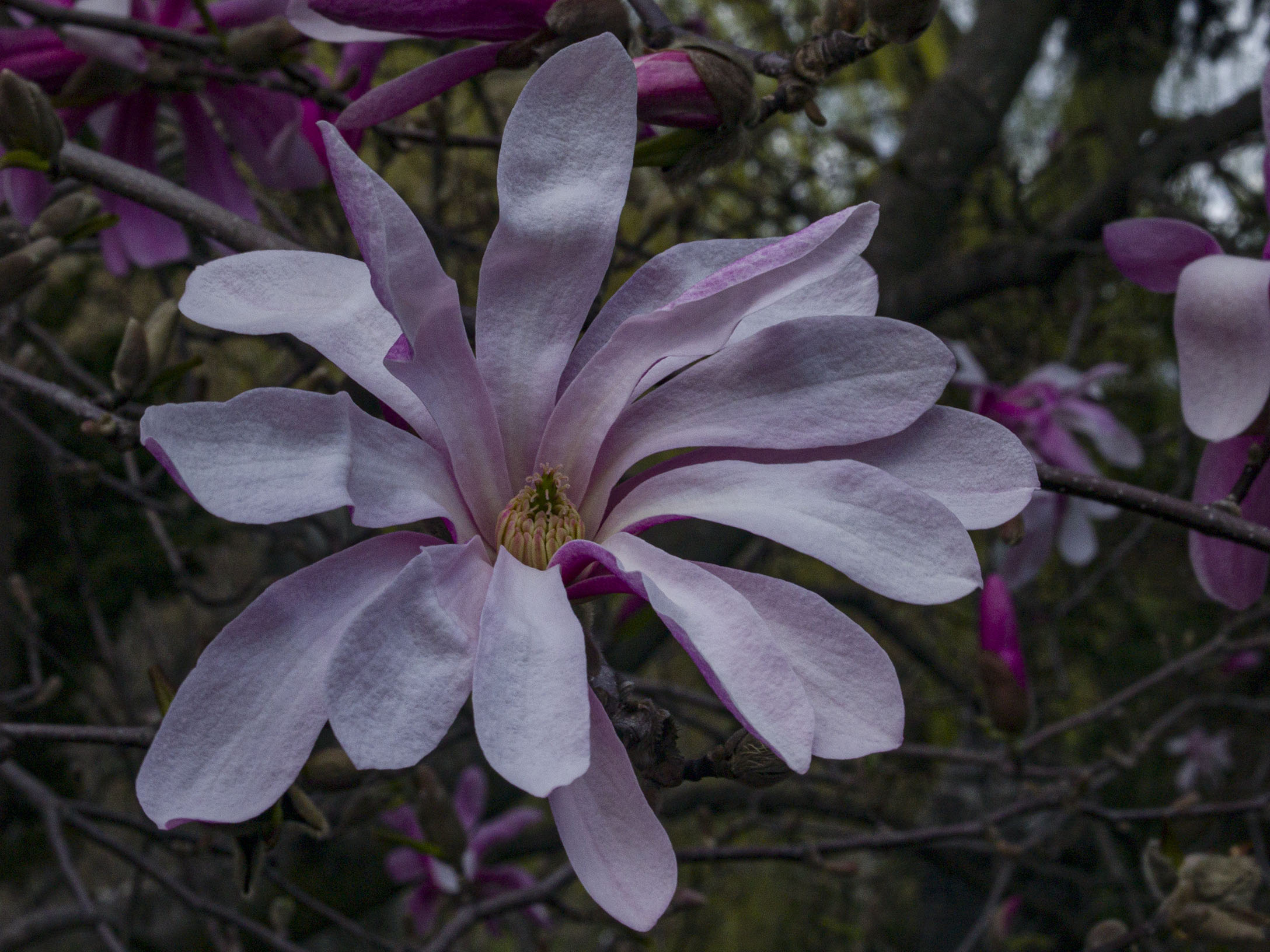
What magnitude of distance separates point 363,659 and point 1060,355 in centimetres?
249

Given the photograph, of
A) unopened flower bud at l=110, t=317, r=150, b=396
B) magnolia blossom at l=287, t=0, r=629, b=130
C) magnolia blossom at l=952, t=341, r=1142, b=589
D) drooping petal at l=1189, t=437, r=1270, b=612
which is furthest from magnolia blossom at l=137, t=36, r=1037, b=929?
magnolia blossom at l=952, t=341, r=1142, b=589

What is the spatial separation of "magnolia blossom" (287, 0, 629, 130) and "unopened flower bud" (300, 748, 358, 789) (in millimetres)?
380

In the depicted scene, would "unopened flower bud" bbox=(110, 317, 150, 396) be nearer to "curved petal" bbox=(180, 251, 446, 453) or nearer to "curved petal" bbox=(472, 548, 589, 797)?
"curved petal" bbox=(180, 251, 446, 453)

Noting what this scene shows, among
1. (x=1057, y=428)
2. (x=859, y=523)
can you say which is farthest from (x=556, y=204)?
(x=1057, y=428)

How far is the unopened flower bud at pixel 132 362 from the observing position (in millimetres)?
619

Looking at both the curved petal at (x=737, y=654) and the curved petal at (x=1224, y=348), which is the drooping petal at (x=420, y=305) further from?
the curved petal at (x=1224, y=348)

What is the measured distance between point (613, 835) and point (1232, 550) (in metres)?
0.49

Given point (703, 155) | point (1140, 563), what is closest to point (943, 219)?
point (1140, 563)

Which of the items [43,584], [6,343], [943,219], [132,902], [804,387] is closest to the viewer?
[804,387]

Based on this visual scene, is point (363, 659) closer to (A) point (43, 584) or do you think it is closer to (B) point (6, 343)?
(B) point (6, 343)

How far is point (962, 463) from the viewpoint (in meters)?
0.47

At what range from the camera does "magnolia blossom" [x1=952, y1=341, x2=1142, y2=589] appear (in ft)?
3.82

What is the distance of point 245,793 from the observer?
0.39m

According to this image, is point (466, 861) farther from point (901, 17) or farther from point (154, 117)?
point (901, 17)
